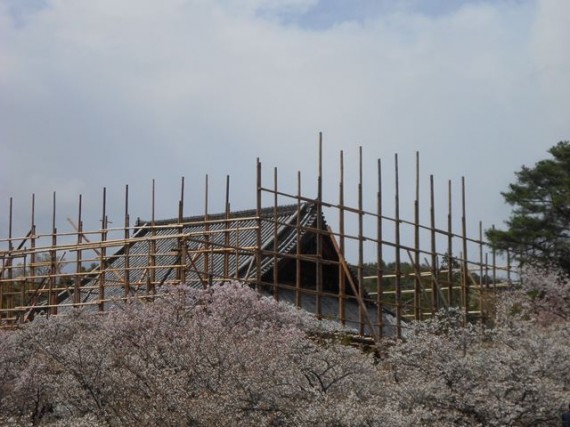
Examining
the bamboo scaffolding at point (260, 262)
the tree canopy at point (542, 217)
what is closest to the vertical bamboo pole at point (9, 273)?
the bamboo scaffolding at point (260, 262)

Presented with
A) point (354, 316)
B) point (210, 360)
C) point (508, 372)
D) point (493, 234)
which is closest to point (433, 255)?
point (354, 316)

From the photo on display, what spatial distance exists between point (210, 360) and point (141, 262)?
49.5 ft

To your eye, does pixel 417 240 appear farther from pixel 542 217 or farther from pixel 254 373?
pixel 254 373

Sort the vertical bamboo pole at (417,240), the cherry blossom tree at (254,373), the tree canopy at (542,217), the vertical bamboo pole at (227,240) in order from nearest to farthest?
1. the cherry blossom tree at (254,373)
2. the vertical bamboo pole at (227,240)
3. the vertical bamboo pole at (417,240)
4. the tree canopy at (542,217)

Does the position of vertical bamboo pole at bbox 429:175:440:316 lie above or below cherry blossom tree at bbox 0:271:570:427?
above

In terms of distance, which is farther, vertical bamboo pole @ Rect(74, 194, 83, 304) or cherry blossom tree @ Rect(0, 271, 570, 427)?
vertical bamboo pole @ Rect(74, 194, 83, 304)

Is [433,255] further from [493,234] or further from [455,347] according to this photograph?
[455,347]

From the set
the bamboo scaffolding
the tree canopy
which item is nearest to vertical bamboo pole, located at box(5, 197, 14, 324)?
the bamboo scaffolding

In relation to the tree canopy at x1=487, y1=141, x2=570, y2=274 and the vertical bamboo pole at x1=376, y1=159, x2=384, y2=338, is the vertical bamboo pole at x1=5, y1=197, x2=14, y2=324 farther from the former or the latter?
the tree canopy at x1=487, y1=141, x2=570, y2=274

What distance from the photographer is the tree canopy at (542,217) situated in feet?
119

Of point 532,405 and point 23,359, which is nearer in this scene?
point 532,405

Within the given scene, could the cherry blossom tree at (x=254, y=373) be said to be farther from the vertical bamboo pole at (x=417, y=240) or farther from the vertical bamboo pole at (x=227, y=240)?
the vertical bamboo pole at (x=417, y=240)

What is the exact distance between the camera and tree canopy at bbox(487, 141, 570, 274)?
1431 inches

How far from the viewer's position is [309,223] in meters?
30.2
